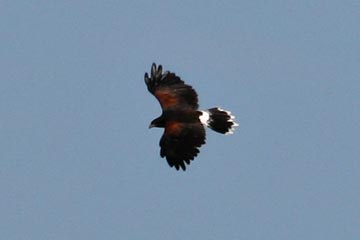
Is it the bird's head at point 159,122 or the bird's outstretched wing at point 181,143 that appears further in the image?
the bird's head at point 159,122

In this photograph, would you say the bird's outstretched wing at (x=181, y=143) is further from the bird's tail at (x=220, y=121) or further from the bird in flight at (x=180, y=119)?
the bird's tail at (x=220, y=121)

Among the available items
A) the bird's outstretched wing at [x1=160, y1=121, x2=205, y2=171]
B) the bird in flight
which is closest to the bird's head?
the bird in flight

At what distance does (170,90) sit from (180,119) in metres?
1.50

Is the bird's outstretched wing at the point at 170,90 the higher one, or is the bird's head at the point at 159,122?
the bird's outstretched wing at the point at 170,90

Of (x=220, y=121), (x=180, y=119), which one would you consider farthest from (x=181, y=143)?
(x=220, y=121)

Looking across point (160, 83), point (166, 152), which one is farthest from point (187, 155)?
point (160, 83)

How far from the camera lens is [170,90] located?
132 ft

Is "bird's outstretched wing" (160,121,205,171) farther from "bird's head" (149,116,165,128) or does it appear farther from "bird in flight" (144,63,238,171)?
"bird's head" (149,116,165,128)

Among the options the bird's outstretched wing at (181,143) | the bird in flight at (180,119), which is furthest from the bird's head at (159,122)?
the bird's outstretched wing at (181,143)

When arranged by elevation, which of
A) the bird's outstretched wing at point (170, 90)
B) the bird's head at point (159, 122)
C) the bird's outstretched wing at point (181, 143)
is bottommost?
the bird's outstretched wing at point (181, 143)

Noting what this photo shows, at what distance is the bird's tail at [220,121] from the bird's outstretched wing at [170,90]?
23.5 inches

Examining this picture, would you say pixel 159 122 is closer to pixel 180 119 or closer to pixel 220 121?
pixel 180 119

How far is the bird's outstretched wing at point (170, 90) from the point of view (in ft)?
131

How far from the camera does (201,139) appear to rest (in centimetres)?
3866
